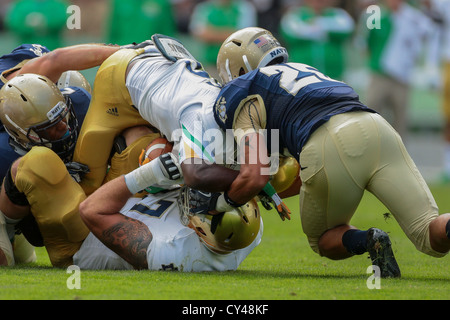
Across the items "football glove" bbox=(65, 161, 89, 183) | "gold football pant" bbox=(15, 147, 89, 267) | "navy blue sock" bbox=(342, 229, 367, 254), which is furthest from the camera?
"football glove" bbox=(65, 161, 89, 183)

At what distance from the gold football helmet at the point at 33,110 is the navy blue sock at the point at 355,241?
1.83 m

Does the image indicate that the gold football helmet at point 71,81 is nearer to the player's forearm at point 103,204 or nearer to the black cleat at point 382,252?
the player's forearm at point 103,204

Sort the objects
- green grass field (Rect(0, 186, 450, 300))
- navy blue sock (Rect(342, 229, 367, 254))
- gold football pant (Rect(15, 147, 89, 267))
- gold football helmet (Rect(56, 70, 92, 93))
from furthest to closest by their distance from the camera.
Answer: gold football helmet (Rect(56, 70, 92, 93))
gold football pant (Rect(15, 147, 89, 267))
navy blue sock (Rect(342, 229, 367, 254))
green grass field (Rect(0, 186, 450, 300))

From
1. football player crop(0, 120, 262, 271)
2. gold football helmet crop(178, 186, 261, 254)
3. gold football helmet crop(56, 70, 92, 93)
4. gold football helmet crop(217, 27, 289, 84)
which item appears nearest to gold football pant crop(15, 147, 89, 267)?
football player crop(0, 120, 262, 271)

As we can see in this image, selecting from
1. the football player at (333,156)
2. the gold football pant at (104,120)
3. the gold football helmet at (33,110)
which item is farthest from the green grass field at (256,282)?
the gold football helmet at (33,110)

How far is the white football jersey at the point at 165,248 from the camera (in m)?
5.37

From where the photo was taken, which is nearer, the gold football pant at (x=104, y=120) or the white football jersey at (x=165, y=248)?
the white football jersey at (x=165, y=248)

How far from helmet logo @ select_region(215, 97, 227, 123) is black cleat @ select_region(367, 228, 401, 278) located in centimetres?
102

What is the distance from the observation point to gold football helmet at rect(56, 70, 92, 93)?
6375 millimetres

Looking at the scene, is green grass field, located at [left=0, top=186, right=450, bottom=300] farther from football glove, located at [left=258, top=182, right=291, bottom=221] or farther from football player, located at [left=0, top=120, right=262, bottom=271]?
football glove, located at [left=258, top=182, right=291, bottom=221]

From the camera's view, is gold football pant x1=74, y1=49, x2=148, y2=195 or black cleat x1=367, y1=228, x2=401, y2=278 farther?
gold football pant x1=74, y1=49, x2=148, y2=195

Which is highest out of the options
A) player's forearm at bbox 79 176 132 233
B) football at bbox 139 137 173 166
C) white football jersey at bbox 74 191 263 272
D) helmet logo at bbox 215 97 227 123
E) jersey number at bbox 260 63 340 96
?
jersey number at bbox 260 63 340 96

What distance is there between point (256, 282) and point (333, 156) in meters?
0.80

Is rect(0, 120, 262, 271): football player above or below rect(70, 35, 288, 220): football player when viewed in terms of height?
below
